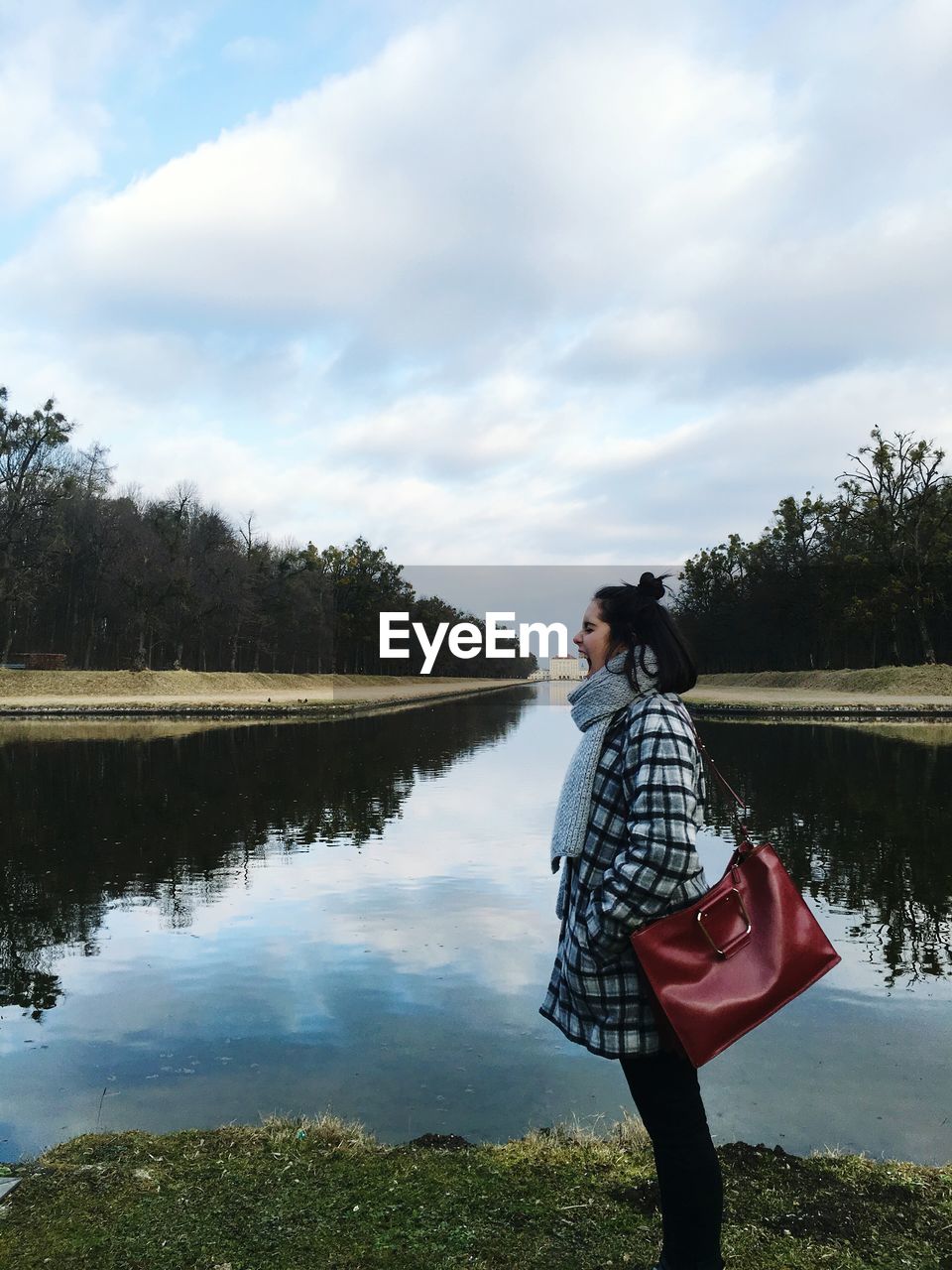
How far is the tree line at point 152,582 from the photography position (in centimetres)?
5109

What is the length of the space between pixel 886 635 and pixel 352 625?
4128cm

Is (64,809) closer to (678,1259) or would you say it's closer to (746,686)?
(678,1259)

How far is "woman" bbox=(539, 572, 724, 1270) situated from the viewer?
2.51 meters

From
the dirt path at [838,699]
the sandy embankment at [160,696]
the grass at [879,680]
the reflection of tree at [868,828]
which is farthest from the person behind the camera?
the grass at [879,680]

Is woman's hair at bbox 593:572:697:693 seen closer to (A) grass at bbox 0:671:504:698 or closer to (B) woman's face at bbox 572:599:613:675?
(B) woman's face at bbox 572:599:613:675

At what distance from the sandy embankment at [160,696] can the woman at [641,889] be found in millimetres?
36499

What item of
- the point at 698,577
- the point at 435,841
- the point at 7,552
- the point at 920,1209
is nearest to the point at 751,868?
the point at 920,1209

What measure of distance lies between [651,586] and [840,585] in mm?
59424

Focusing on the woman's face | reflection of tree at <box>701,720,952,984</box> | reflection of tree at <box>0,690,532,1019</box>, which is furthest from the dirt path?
the woman's face

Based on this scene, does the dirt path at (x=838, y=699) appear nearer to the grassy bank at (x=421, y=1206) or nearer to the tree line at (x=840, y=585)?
the tree line at (x=840, y=585)

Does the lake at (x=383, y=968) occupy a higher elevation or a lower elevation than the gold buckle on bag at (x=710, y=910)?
lower

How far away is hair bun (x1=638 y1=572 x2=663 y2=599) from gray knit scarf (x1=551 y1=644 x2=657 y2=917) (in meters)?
0.17

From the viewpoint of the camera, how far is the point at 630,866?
251 cm

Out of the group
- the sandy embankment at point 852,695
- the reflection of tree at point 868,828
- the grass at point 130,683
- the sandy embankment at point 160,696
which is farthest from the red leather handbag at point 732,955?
the grass at point 130,683
